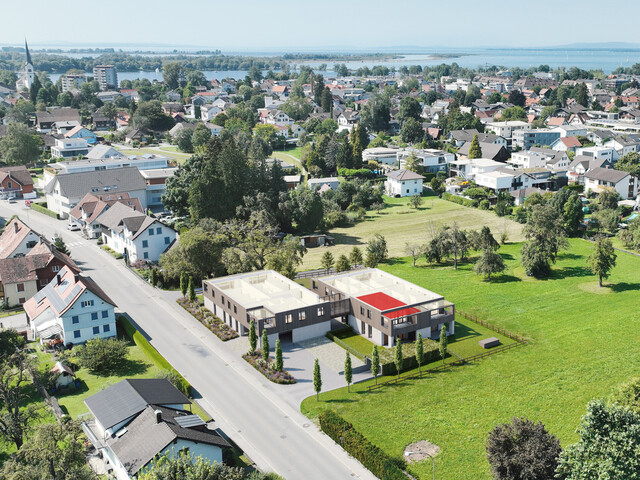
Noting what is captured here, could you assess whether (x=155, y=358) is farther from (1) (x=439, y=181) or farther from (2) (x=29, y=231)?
(1) (x=439, y=181)

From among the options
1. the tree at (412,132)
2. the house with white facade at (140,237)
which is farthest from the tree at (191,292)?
the tree at (412,132)

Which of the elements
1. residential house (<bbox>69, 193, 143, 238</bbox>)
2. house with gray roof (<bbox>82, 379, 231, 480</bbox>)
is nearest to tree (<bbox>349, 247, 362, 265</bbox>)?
house with gray roof (<bbox>82, 379, 231, 480</bbox>)

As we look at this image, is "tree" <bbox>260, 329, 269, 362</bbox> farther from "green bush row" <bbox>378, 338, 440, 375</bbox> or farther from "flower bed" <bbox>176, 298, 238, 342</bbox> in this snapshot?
"green bush row" <bbox>378, 338, 440, 375</bbox>

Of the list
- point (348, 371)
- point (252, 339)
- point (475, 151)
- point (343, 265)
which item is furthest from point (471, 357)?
point (475, 151)

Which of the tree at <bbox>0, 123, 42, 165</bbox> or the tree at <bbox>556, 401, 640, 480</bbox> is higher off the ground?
the tree at <bbox>0, 123, 42, 165</bbox>

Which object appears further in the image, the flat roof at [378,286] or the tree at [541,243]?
the tree at [541,243]

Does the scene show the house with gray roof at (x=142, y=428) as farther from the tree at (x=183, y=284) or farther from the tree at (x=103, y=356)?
the tree at (x=183, y=284)

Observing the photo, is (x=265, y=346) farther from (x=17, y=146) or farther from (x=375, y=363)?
(x=17, y=146)
